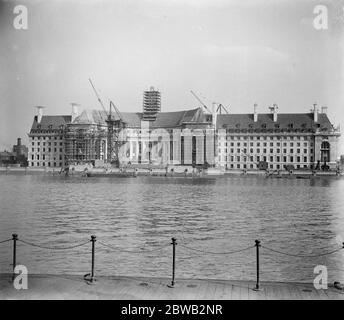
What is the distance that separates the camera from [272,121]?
4195 inches

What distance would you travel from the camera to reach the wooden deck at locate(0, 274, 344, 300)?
10195mm

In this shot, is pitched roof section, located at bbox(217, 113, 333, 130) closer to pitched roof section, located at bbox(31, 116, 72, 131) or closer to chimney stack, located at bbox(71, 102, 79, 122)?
chimney stack, located at bbox(71, 102, 79, 122)

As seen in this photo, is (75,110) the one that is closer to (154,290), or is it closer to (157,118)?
(157,118)

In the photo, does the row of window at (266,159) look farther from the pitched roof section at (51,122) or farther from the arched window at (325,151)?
the pitched roof section at (51,122)

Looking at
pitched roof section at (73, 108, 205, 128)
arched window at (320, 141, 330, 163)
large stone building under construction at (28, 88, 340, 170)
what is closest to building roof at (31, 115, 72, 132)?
A: large stone building under construction at (28, 88, 340, 170)

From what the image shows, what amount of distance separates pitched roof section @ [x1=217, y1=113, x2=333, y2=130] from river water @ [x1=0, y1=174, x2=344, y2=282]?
66.8 meters

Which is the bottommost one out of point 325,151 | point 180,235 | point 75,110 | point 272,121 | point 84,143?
point 180,235

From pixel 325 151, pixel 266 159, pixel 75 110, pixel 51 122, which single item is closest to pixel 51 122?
pixel 51 122

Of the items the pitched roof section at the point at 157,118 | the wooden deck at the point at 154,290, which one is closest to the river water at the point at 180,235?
the wooden deck at the point at 154,290

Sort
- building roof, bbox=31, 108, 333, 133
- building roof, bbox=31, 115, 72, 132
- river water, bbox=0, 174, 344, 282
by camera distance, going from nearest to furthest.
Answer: river water, bbox=0, 174, 344, 282
building roof, bbox=31, 108, 333, 133
building roof, bbox=31, 115, 72, 132

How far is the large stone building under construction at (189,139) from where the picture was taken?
338 feet

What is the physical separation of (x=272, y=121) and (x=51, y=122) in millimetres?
52800
